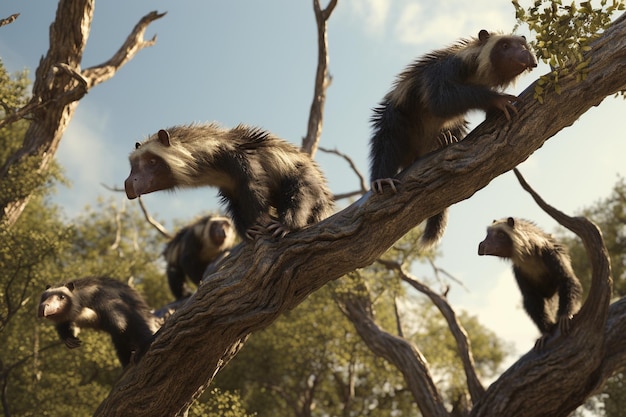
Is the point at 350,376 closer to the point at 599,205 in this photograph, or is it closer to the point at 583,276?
the point at 583,276

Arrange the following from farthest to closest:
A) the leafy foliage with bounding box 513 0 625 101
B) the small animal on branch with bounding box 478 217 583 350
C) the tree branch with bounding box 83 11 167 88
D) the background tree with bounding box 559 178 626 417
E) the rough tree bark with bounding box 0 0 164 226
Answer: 1. the background tree with bounding box 559 178 626 417
2. the tree branch with bounding box 83 11 167 88
3. the rough tree bark with bounding box 0 0 164 226
4. the small animal on branch with bounding box 478 217 583 350
5. the leafy foliage with bounding box 513 0 625 101

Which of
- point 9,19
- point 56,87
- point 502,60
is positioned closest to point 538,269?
point 502,60

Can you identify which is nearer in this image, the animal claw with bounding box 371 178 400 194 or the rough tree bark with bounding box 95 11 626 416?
the rough tree bark with bounding box 95 11 626 416

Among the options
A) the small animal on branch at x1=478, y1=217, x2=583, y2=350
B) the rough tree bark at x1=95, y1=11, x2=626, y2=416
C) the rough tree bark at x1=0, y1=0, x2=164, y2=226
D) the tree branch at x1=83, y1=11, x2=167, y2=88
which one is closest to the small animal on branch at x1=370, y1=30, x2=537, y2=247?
the rough tree bark at x1=95, y1=11, x2=626, y2=416

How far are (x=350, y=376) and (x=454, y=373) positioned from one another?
252 cm

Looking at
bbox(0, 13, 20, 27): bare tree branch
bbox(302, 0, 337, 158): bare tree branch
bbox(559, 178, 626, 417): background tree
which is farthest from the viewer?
bbox(559, 178, 626, 417): background tree

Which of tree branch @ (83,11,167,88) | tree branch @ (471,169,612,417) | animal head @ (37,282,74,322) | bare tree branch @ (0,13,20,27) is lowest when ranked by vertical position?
tree branch @ (471,169,612,417)

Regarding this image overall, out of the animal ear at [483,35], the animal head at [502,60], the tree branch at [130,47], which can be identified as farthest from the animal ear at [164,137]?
the tree branch at [130,47]

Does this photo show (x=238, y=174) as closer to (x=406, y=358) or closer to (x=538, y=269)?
(x=538, y=269)

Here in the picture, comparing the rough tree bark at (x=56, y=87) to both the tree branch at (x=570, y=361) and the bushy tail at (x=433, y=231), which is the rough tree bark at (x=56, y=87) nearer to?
the bushy tail at (x=433, y=231)

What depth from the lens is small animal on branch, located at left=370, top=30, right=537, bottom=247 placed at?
203 inches

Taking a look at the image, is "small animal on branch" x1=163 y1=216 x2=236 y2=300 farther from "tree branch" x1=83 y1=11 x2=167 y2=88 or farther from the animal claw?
the animal claw

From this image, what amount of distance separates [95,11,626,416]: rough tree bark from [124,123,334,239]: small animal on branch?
0.24m

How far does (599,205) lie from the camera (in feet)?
57.4
